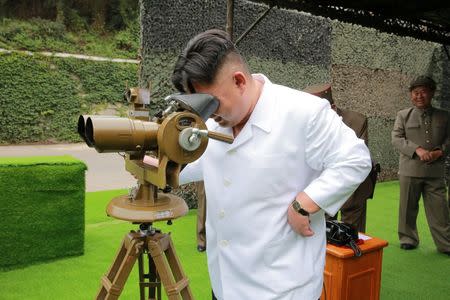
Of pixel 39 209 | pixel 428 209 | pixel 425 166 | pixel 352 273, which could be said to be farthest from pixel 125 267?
pixel 428 209

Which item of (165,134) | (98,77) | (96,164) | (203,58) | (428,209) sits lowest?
(96,164)

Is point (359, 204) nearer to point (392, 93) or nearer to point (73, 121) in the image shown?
point (392, 93)

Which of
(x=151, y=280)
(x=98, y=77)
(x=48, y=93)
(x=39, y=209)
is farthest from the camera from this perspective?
(x=98, y=77)

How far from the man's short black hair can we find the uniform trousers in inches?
157

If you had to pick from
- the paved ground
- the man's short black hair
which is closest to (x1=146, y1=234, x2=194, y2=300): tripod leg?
the man's short black hair

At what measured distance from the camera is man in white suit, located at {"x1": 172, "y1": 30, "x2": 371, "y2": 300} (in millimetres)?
1371

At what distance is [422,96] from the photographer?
4582 millimetres

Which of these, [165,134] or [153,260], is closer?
[165,134]

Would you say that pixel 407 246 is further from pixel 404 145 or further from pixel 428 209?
pixel 404 145

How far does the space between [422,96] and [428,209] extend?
1.21 meters

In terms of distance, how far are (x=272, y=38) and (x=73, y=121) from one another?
435 inches

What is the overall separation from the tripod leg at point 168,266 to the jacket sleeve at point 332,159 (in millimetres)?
610

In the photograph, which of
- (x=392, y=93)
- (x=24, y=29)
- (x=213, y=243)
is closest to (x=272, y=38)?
(x=392, y=93)

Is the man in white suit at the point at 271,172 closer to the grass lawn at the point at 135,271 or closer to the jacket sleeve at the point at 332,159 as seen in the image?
the jacket sleeve at the point at 332,159
